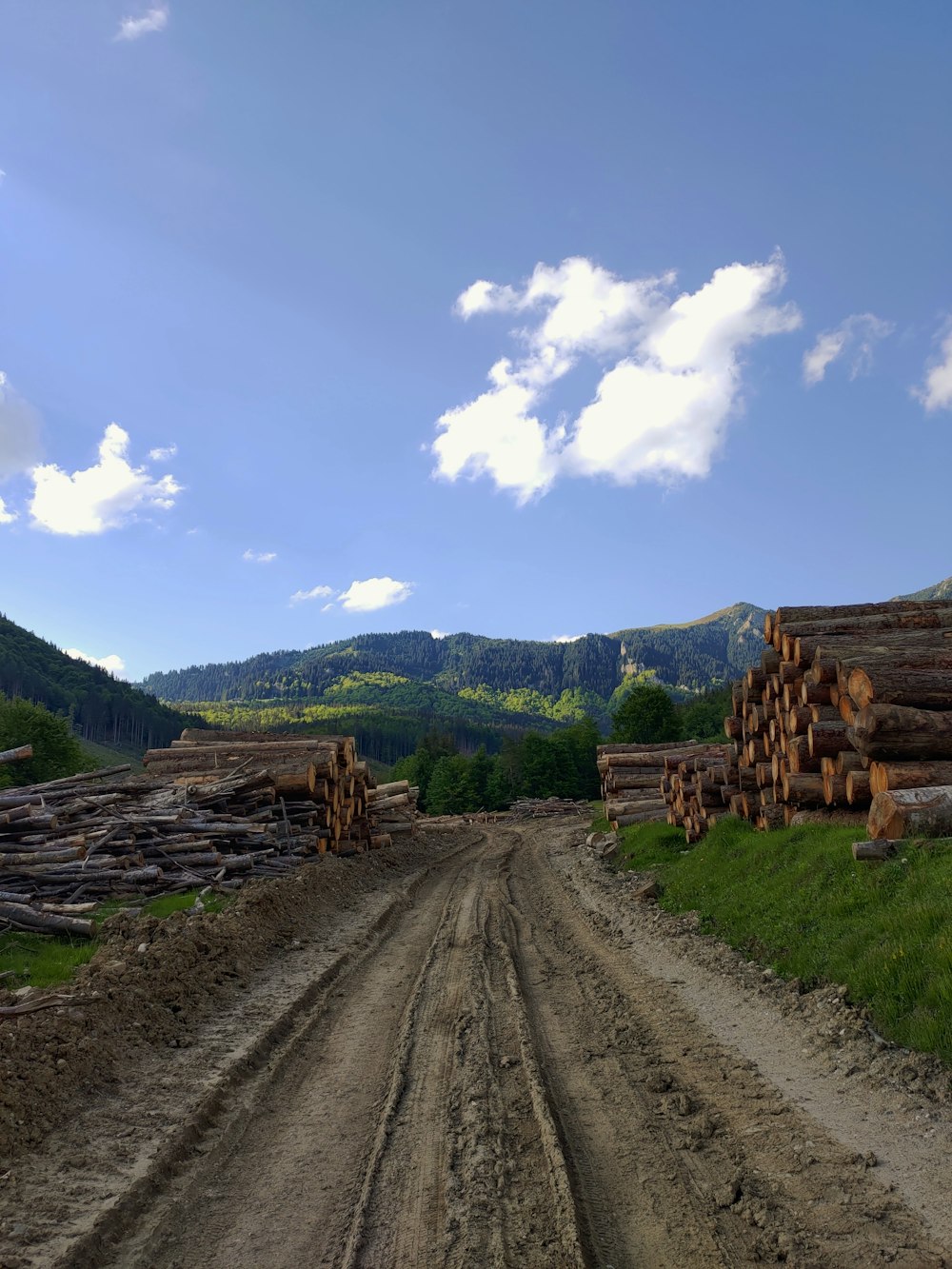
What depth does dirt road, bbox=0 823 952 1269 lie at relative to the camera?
11.9 ft

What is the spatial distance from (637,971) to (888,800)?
3.57 m

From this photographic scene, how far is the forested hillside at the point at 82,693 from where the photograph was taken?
122 m

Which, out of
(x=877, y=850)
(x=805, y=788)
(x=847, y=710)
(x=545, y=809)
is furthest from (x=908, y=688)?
(x=545, y=809)

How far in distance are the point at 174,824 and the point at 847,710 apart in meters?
12.3

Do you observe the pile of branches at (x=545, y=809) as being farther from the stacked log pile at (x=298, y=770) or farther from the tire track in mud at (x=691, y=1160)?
the tire track in mud at (x=691, y=1160)

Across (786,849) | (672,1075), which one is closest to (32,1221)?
(672,1075)

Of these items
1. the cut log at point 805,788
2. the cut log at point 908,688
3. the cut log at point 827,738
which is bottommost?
the cut log at point 805,788

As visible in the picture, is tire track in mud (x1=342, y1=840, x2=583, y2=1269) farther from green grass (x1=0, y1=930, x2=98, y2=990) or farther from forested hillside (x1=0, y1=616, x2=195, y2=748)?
forested hillside (x1=0, y1=616, x2=195, y2=748)

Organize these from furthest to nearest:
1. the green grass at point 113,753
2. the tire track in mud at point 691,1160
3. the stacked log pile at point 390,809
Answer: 1. the green grass at point 113,753
2. the stacked log pile at point 390,809
3. the tire track in mud at point 691,1160

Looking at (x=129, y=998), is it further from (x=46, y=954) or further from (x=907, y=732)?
(x=907, y=732)

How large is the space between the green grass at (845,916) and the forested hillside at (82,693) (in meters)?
127

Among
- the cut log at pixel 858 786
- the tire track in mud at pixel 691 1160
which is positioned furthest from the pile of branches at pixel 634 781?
the tire track in mud at pixel 691 1160

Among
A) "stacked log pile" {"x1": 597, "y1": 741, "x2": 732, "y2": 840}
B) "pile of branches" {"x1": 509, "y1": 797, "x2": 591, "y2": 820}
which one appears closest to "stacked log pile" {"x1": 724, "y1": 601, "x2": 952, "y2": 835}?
"stacked log pile" {"x1": 597, "y1": 741, "x2": 732, "y2": 840}

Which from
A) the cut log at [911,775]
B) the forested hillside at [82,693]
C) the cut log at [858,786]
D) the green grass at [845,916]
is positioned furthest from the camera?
the forested hillside at [82,693]
